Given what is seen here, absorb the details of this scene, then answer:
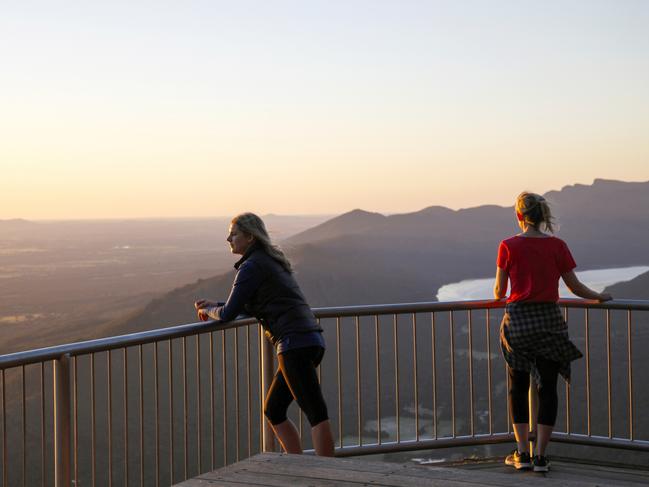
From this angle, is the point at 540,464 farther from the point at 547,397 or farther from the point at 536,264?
the point at 536,264

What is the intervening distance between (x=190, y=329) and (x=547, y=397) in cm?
206

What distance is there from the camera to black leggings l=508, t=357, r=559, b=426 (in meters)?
4.62

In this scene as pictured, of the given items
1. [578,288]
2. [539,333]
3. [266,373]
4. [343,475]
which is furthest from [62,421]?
[578,288]

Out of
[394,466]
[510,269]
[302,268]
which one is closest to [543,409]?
[510,269]

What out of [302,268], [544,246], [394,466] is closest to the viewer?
[394,466]

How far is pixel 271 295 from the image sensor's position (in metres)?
4.11

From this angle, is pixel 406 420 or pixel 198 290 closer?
pixel 406 420

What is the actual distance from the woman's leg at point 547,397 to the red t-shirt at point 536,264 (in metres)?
0.38

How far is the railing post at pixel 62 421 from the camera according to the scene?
3832 mm

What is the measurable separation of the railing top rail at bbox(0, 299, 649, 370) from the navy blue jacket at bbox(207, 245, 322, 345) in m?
0.37

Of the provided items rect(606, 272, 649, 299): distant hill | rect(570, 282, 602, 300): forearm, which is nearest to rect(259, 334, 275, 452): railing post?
rect(570, 282, 602, 300): forearm

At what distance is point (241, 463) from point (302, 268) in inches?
7596

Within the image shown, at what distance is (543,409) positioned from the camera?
15.3 ft

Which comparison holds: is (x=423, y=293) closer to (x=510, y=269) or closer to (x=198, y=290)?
(x=198, y=290)
